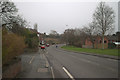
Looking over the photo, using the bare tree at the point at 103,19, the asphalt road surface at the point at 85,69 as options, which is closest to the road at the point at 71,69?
the asphalt road surface at the point at 85,69

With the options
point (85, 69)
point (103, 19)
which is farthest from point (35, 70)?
point (103, 19)

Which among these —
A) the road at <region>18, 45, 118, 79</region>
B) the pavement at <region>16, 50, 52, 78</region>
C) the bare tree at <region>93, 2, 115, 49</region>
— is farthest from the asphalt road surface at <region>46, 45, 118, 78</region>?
the bare tree at <region>93, 2, 115, 49</region>

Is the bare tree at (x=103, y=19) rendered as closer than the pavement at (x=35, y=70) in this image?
No

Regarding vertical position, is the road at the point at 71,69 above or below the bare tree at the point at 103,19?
below

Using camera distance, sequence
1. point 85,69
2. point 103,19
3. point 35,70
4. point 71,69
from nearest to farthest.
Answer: point 35,70
point 85,69
point 71,69
point 103,19

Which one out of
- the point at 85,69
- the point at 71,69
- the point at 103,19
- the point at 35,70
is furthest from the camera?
the point at 103,19

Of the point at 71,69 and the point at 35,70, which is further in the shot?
the point at 71,69

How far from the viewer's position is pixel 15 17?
2294 centimetres

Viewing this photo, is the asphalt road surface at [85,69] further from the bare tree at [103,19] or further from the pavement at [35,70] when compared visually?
the bare tree at [103,19]

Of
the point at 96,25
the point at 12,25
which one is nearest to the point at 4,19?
the point at 12,25

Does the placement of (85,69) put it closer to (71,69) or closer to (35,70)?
(71,69)

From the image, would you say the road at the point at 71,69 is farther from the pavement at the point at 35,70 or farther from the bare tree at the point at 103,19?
the bare tree at the point at 103,19

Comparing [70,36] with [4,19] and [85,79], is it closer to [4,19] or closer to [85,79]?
[4,19]

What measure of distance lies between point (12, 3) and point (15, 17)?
105 inches
